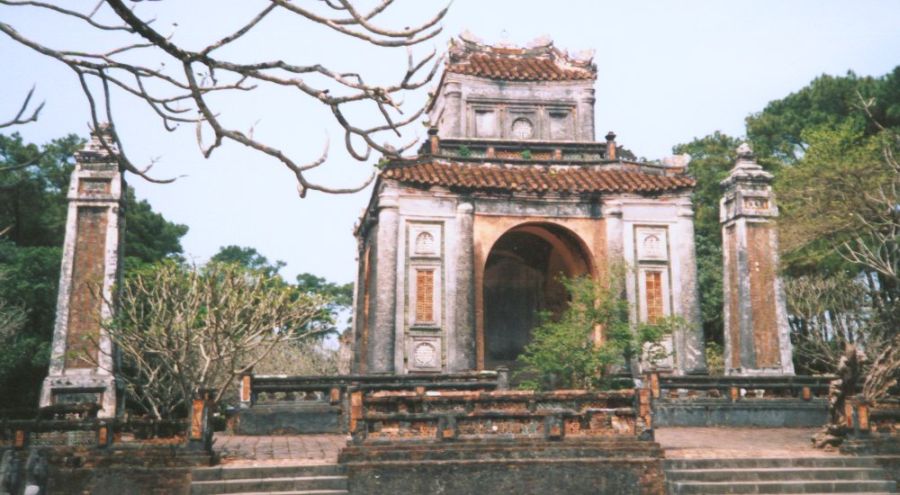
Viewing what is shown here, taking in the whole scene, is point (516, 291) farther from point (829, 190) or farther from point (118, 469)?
point (118, 469)

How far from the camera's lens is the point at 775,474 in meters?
11.4

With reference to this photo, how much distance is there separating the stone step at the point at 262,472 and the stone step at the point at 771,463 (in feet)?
16.0

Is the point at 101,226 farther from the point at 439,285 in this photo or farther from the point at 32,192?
the point at 32,192

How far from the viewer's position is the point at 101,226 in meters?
17.5

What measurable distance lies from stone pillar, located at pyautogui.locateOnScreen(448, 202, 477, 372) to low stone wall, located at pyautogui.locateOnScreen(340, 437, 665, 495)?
6853 mm

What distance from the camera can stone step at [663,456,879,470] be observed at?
11422mm

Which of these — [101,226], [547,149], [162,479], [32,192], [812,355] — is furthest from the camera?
[32,192]

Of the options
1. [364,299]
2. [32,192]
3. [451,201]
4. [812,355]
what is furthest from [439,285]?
[32,192]

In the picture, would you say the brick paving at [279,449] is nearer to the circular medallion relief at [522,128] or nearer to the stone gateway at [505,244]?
the stone gateway at [505,244]

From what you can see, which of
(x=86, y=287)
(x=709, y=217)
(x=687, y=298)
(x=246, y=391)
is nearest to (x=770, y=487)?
(x=687, y=298)

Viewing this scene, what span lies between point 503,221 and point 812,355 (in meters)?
12.4

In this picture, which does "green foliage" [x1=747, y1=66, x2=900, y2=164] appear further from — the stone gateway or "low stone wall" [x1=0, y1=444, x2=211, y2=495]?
"low stone wall" [x1=0, y1=444, x2=211, y2=495]

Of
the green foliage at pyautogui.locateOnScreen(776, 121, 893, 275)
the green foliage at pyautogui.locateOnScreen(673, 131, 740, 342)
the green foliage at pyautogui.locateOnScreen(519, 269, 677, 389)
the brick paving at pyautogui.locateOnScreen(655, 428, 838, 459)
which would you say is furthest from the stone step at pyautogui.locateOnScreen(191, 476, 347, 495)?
the green foliage at pyautogui.locateOnScreen(673, 131, 740, 342)

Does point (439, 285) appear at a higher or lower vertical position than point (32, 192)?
lower
